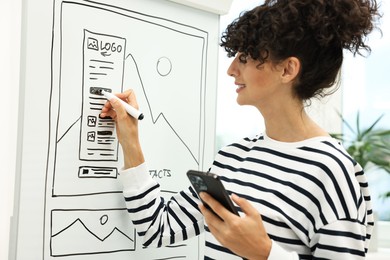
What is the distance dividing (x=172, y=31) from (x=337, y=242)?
0.56 metres

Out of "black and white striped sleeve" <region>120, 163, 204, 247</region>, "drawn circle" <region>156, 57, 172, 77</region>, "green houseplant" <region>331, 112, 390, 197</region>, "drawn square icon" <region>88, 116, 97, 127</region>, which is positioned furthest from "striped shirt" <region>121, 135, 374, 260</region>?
"green houseplant" <region>331, 112, 390, 197</region>

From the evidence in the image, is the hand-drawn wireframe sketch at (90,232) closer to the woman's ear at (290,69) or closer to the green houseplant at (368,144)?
the woman's ear at (290,69)

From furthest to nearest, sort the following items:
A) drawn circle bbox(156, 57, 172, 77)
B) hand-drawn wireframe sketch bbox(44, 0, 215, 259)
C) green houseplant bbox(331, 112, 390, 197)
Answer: green houseplant bbox(331, 112, 390, 197), drawn circle bbox(156, 57, 172, 77), hand-drawn wireframe sketch bbox(44, 0, 215, 259)

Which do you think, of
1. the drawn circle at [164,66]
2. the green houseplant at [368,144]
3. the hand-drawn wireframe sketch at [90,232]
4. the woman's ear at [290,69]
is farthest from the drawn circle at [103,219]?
the green houseplant at [368,144]

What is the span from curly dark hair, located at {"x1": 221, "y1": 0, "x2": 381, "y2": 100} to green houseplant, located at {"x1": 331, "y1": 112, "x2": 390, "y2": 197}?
1033 millimetres

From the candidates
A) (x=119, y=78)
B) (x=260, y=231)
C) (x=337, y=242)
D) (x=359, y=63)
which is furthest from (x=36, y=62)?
(x=359, y=63)

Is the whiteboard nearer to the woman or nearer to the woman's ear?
the woman

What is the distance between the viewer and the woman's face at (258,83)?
0.91 metres

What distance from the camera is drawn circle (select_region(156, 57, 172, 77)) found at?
105 cm

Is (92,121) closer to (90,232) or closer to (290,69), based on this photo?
(90,232)

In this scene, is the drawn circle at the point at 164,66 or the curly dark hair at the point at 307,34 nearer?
the curly dark hair at the point at 307,34

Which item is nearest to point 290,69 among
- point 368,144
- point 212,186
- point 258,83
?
point 258,83

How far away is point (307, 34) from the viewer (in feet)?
2.91

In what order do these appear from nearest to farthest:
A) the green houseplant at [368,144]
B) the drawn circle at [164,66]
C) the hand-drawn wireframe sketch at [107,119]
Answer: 1. the hand-drawn wireframe sketch at [107,119]
2. the drawn circle at [164,66]
3. the green houseplant at [368,144]
